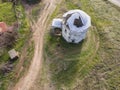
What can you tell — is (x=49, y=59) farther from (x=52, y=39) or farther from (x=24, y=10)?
(x=24, y=10)

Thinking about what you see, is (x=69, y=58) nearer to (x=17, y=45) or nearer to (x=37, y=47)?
(x=37, y=47)

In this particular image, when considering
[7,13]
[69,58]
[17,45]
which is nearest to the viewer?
[69,58]

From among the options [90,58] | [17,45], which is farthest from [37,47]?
[90,58]

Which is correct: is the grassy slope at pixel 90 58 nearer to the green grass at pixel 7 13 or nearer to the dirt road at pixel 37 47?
the dirt road at pixel 37 47

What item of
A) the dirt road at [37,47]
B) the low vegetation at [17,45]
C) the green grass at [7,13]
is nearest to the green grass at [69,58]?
the dirt road at [37,47]

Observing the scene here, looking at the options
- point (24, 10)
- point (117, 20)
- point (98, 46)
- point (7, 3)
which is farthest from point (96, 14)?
point (7, 3)

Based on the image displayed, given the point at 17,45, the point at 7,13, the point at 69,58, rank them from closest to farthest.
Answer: the point at 69,58
the point at 17,45
the point at 7,13

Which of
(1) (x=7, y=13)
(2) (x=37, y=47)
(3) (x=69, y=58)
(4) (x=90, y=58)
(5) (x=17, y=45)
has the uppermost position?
(1) (x=7, y=13)
